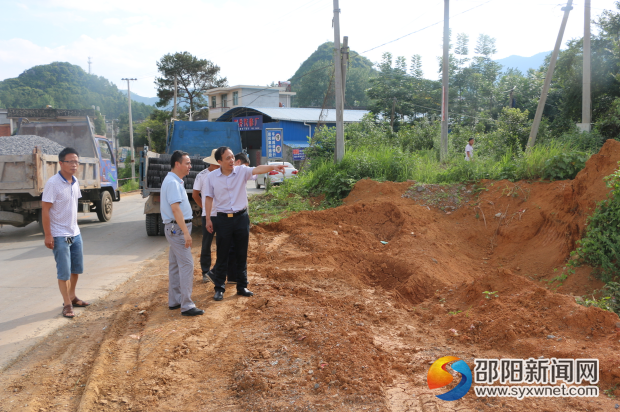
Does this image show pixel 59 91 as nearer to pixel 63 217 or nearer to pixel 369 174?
pixel 369 174

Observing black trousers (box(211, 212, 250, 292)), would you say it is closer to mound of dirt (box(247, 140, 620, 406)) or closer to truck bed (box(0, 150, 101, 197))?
mound of dirt (box(247, 140, 620, 406))

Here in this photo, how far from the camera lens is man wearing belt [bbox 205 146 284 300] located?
18.7ft

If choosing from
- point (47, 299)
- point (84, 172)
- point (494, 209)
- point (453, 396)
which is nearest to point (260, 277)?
point (47, 299)

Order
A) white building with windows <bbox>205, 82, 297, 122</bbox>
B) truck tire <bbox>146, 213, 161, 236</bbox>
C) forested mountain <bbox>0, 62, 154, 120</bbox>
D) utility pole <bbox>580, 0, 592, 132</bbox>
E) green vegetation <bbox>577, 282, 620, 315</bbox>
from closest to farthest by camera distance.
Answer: green vegetation <bbox>577, 282, 620, 315</bbox>
truck tire <bbox>146, 213, 161, 236</bbox>
utility pole <bbox>580, 0, 592, 132</bbox>
white building with windows <bbox>205, 82, 297, 122</bbox>
forested mountain <bbox>0, 62, 154, 120</bbox>

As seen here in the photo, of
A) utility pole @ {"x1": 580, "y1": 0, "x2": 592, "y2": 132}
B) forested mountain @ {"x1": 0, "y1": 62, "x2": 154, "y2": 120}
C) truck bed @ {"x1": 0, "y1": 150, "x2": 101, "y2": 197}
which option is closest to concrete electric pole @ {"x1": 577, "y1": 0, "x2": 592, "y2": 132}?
utility pole @ {"x1": 580, "y1": 0, "x2": 592, "y2": 132}

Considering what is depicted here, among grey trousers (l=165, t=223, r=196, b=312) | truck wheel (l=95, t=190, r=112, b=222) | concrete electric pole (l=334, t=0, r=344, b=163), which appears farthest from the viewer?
concrete electric pole (l=334, t=0, r=344, b=163)

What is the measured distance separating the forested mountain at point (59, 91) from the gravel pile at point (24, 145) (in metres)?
52.9

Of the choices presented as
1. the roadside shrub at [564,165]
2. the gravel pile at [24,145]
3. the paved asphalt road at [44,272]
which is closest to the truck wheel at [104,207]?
the paved asphalt road at [44,272]

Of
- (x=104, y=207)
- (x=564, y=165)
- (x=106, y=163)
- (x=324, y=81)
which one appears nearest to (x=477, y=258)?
(x=564, y=165)

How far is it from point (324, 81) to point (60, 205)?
66.2m

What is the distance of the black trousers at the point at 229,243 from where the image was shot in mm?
5730

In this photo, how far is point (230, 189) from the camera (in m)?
5.71

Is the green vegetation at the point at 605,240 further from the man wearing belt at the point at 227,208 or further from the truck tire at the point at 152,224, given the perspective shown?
the truck tire at the point at 152,224

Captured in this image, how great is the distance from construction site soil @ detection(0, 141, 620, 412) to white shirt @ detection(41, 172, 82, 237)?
1.11 metres
